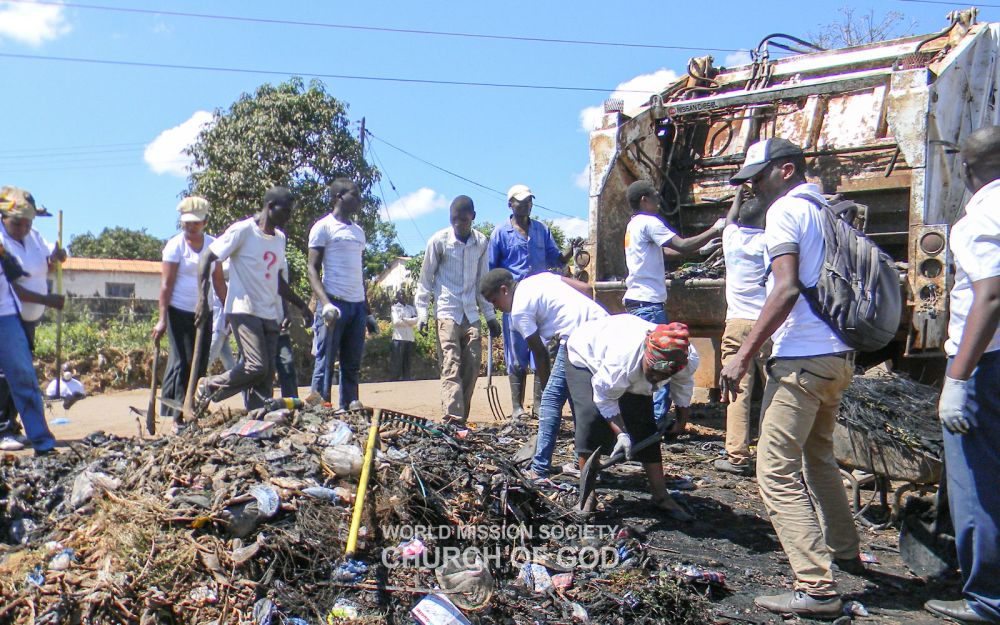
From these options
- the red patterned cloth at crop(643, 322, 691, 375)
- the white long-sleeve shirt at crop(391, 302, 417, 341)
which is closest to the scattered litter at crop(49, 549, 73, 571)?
the red patterned cloth at crop(643, 322, 691, 375)

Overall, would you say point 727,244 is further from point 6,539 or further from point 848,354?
point 6,539

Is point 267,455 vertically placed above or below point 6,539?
above

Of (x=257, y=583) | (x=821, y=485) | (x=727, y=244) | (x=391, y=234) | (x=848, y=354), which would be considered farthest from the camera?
(x=391, y=234)

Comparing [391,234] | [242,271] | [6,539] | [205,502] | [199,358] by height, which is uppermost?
[391,234]

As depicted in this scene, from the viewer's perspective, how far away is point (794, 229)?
3.14m

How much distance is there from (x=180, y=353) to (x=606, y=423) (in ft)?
10.9

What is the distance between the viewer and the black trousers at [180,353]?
19.1ft

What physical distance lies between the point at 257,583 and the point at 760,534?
2490 millimetres

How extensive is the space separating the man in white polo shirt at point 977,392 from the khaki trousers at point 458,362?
3.61m

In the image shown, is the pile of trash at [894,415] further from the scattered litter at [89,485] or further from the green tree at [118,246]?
the green tree at [118,246]

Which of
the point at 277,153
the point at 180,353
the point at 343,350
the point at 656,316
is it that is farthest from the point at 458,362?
the point at 277,153

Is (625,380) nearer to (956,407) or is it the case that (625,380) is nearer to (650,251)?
(956,407)

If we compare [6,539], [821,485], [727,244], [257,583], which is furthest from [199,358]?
[821,485]

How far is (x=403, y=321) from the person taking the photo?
12914 millimetres
